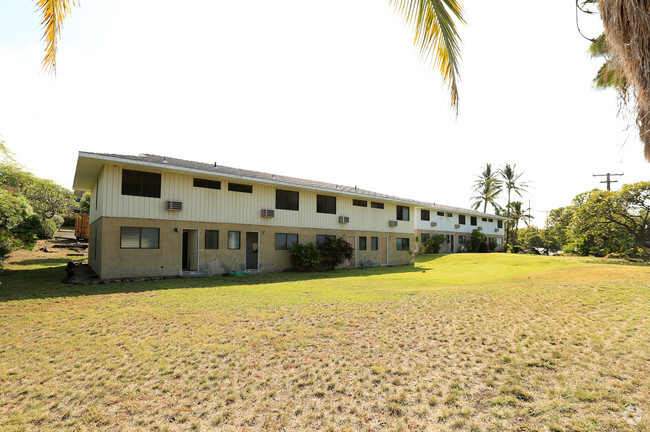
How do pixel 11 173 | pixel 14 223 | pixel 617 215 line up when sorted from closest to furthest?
1. pixel 14 223
2. pixel 617 215
3. pixel 11 173

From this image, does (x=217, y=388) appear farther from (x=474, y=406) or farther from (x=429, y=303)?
(x=429, y=303)

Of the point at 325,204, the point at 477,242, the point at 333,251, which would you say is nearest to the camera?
the point at 333,251

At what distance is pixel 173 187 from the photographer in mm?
15234

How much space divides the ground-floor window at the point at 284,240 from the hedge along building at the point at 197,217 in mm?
62

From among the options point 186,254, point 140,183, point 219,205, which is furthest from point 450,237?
point 140,183

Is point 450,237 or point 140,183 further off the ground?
point 140,183

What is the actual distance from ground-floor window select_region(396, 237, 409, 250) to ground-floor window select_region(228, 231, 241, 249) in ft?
45.0

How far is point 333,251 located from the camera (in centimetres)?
2012

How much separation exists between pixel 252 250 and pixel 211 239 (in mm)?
2475

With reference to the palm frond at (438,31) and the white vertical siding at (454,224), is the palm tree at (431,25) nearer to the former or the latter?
the palm frond at (438,31)

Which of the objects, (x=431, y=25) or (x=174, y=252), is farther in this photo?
(x=174, y=252)

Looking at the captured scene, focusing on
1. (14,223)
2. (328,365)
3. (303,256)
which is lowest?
(328,365)

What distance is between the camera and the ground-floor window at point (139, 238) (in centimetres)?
1384

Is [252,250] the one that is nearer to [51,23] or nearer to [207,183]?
[207,183]
